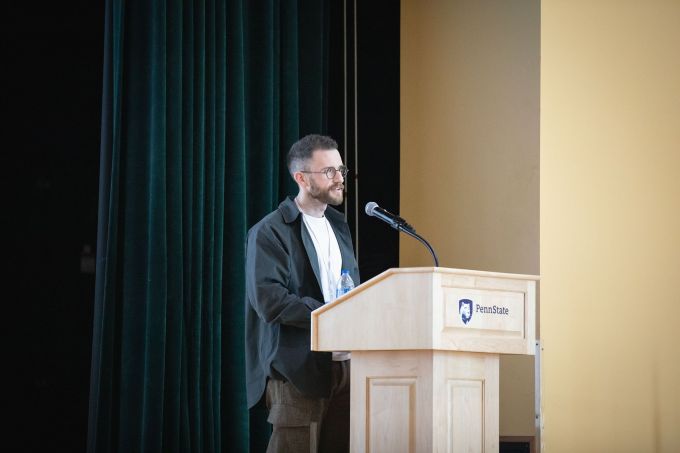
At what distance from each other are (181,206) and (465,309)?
154 centimetres

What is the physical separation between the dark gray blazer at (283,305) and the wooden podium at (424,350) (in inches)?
13.0

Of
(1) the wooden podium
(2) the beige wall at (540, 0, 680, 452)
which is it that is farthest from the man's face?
(2) the beige wall at (540, 0, 680, 452)

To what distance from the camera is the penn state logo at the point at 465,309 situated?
308 cm

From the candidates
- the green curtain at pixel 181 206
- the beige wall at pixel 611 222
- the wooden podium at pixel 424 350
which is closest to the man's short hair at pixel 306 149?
the green curtain at pixel 181 206

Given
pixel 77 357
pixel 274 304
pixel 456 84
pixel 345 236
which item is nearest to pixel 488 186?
pixel 456 84

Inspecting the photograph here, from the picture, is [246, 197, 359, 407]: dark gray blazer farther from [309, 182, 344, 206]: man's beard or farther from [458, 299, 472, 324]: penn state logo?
[458, 299, 472, 324]: penn state logo

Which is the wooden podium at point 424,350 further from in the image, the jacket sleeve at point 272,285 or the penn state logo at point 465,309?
the jacket sleeve at point 272,285

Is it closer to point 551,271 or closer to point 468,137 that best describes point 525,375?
point 551,271

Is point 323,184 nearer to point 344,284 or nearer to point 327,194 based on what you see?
point 327,194

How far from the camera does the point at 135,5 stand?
4.12 metres

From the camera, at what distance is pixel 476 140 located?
504cm

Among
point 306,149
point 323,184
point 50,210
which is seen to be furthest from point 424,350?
point 50,210

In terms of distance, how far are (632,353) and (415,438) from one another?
6.43 ft

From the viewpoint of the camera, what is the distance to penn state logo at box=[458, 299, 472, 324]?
3080 millimetres
